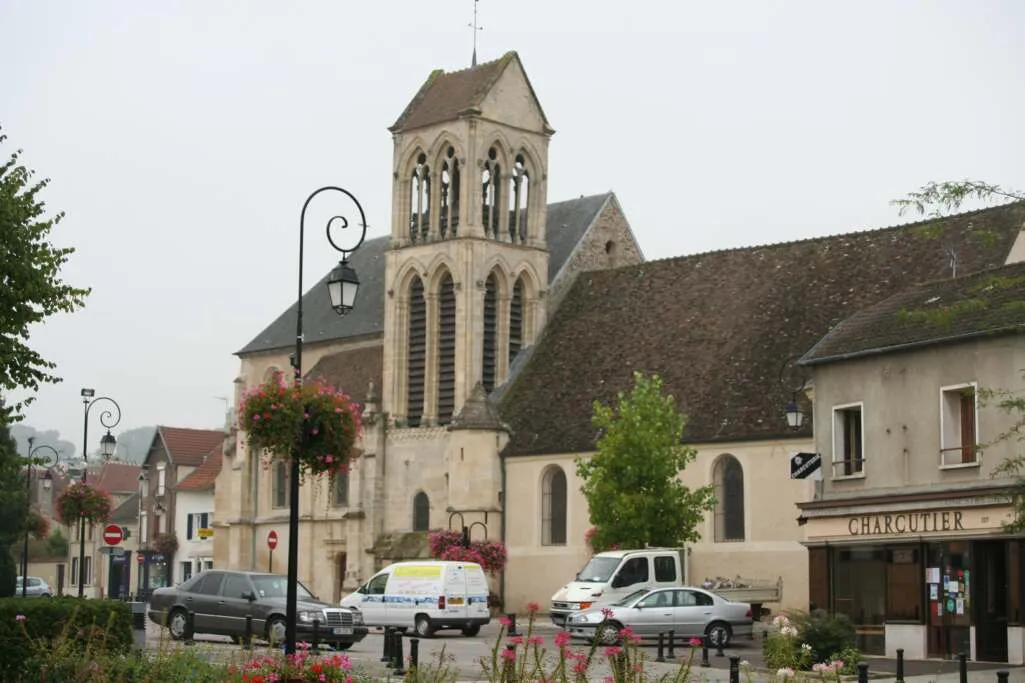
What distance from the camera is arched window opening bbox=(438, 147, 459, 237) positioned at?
56094mm

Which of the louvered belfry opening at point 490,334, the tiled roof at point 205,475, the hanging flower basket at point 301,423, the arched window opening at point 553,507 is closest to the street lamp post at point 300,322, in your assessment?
the hanging flower basket at point 301,423

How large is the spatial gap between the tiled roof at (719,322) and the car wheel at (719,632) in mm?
10910

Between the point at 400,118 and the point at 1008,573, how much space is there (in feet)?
115

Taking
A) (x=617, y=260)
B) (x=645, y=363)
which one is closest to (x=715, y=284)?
(x=645, y=363)

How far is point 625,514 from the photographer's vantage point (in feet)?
134

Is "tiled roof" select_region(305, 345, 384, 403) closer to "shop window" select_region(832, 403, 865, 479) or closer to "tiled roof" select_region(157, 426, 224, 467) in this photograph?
"tiled roof" select_region(157, 426, 224, 467)

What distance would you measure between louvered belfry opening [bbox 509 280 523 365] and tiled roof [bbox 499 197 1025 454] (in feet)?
2.66

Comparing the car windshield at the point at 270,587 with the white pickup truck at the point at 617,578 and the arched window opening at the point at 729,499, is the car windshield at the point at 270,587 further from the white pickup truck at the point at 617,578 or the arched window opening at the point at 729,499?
the arched window opening at the point at 729,499

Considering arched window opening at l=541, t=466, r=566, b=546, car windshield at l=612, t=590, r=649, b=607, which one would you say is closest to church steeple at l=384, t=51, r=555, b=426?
arched window opening at l=541, t=466, r=566, b=546

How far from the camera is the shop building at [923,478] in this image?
28.2 metres

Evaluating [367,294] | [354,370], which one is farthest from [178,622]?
[367,294]

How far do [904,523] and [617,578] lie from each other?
29.1 ft

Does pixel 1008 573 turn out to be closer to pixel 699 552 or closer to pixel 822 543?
pixel 822 543

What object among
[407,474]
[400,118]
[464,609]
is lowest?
[464,609]
